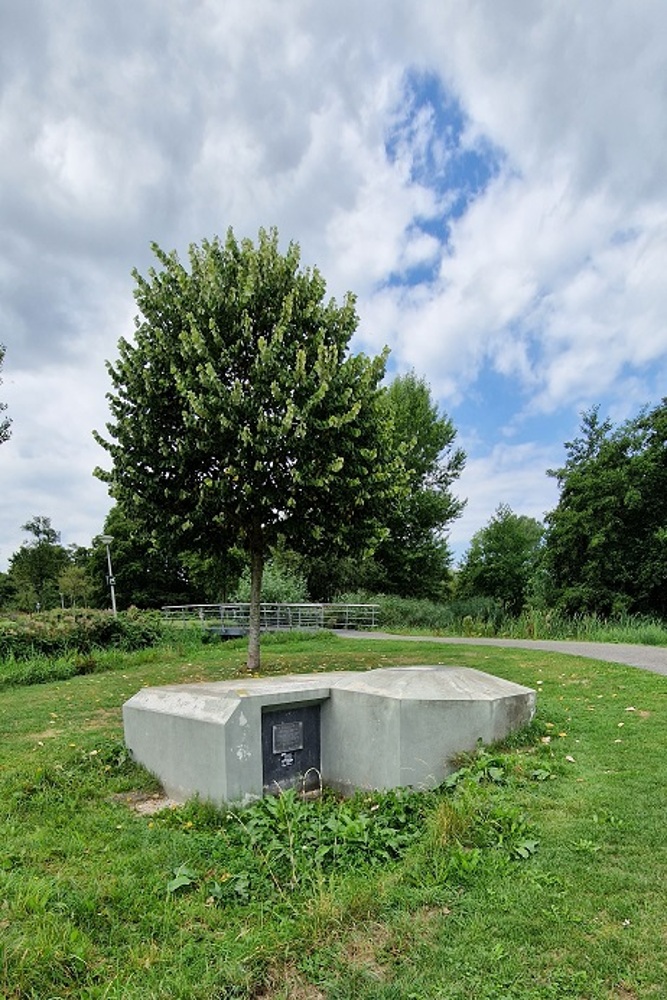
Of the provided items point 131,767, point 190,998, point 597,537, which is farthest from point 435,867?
point 597,537

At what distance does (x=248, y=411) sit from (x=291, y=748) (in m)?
4.63

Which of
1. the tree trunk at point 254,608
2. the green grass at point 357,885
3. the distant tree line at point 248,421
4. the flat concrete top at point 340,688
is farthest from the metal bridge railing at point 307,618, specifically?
the green grass at point 357,885

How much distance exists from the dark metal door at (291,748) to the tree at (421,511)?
2257cm

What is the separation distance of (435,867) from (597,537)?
20647mm

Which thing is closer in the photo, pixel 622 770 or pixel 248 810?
pixel 248 810

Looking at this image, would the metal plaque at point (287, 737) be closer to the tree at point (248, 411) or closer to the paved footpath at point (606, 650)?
the tree at point (248, 411)

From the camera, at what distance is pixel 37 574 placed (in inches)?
1834

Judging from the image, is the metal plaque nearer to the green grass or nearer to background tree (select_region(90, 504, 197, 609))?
the green grass

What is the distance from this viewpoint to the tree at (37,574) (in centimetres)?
4656

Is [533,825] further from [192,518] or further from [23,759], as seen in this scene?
[192,518]

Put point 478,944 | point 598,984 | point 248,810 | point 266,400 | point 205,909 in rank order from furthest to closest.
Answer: point 266,400
point 248,810
point 205,909
point 478,944
point 598,984

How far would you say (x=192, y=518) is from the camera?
8.95 m

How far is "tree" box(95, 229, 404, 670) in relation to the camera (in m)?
8.28

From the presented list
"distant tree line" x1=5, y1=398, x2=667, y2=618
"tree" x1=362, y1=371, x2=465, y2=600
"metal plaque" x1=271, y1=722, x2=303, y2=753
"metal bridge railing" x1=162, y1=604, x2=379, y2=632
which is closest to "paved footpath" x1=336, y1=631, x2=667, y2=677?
"distant tree line" x1=5, y1=398, x2=667, y2=618
